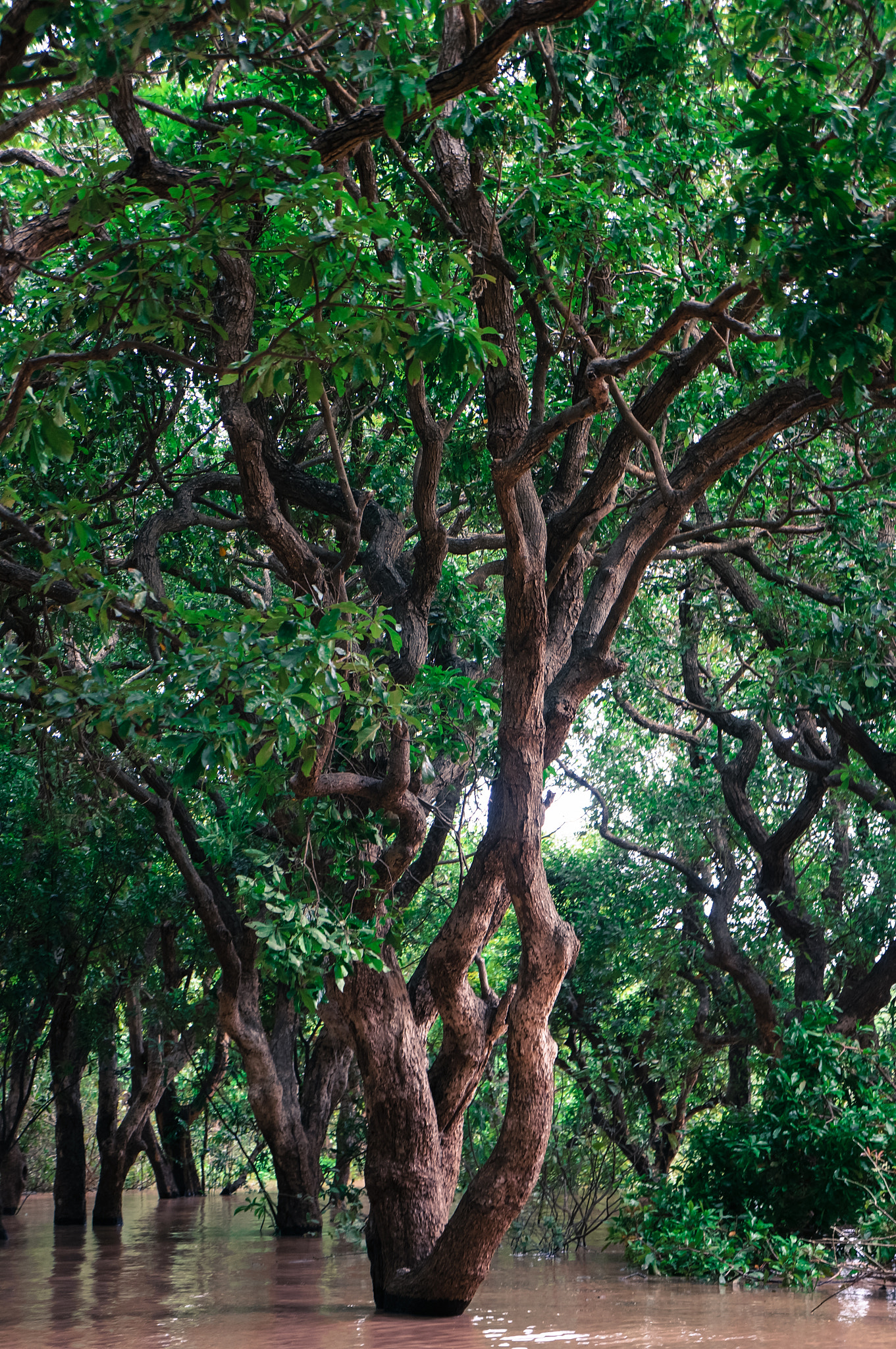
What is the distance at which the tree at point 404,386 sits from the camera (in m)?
4.09

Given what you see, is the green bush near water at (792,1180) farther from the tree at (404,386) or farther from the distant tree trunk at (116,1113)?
the distant tree trunk at (116,1113)

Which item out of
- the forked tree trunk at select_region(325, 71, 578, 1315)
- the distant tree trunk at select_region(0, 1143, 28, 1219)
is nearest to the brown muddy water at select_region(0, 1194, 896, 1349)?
the forked tree trunk at select_region(325, 71, 578, 1315)

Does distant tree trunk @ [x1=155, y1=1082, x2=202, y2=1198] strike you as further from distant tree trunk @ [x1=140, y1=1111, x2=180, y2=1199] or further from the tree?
the tree

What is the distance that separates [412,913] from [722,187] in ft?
32.4

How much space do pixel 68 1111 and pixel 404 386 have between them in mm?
12428

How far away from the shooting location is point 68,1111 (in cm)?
1582

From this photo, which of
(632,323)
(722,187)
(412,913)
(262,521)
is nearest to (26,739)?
(262,521)

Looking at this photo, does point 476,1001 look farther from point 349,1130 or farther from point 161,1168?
point 161,1168

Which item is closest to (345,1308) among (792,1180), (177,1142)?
(792,1180)

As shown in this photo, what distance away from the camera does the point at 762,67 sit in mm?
6883

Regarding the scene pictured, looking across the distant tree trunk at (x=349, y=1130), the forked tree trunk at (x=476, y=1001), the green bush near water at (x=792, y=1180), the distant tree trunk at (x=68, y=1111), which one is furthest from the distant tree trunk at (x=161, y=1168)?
the forked tree trunk at (x=476, y=1001)

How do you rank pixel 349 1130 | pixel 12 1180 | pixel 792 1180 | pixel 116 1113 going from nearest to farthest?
1. pixel 792 1180
2. pixel 116 1113
3. pixel 349 1130
4. pixel 12 1180

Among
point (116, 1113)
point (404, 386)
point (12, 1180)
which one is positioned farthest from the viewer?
point (12, 1180)

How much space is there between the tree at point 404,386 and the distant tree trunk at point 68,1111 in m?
6.95
